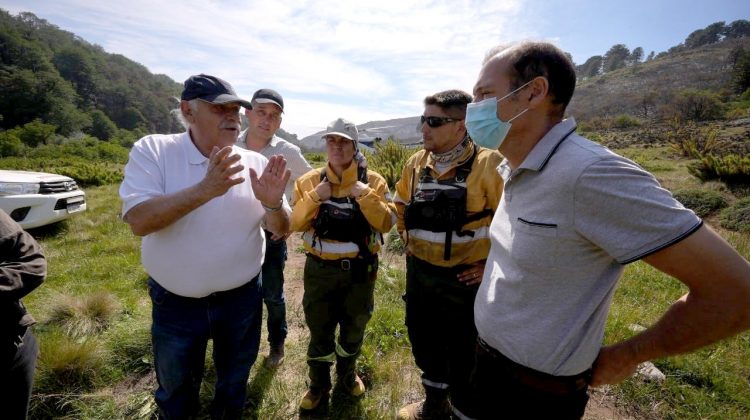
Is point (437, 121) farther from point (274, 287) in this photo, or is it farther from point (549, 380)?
point (274, 287)

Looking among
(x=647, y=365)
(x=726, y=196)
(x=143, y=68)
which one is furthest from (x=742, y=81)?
(x=143, y=68)

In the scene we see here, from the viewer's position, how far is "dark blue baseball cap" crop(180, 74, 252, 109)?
6.07ft

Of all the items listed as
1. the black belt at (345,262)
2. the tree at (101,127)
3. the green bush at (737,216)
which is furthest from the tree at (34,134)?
the green bush at (737,216)

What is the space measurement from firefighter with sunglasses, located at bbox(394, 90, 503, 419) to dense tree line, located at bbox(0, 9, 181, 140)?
58445 millimetres

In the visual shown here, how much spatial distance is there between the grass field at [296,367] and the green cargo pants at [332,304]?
394 mm

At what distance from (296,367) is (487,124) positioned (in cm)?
271

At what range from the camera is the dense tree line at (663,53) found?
251ft

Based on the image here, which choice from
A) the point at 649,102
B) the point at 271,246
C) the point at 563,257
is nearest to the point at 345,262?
the point at 271,246

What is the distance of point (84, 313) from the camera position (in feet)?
11.5

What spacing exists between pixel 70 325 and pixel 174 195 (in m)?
2.89

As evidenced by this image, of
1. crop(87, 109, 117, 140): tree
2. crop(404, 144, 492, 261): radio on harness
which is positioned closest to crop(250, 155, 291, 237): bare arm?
crop(404, 144, 492, 261): radio on harness

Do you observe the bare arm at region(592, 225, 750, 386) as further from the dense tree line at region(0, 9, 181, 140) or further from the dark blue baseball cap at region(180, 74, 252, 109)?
the dense tree line at region(0, 9, 181, 140)

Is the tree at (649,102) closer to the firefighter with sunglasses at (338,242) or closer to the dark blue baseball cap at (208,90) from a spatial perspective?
the firefighter with sunglasses at (338,242)

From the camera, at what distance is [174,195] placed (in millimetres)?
1608
